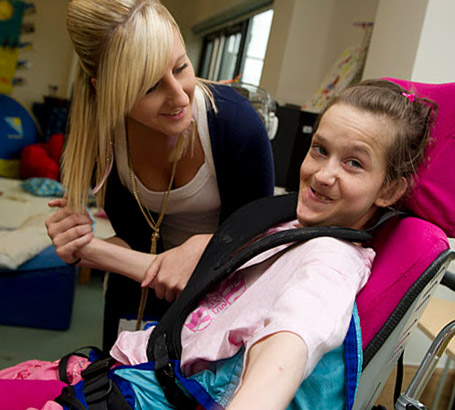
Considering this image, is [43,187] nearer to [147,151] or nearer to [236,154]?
[147,151]

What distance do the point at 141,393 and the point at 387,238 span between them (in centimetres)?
49

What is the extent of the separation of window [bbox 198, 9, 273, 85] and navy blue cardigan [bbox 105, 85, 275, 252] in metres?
3.62

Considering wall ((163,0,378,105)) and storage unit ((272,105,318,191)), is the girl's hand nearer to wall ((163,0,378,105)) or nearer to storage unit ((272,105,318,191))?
storage unit ((272,105,318,191))

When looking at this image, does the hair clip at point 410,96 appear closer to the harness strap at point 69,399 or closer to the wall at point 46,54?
the harness strap at point 69,399

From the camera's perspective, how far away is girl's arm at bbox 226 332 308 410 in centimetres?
52

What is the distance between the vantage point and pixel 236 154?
1.17 meters

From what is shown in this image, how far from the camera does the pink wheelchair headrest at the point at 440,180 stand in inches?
35.9

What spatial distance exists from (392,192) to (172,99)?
0.46 m

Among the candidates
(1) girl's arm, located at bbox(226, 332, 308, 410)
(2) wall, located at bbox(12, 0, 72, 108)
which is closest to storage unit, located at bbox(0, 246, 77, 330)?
(1) girl's arm, located at bbox(226, 332, 308, 410)

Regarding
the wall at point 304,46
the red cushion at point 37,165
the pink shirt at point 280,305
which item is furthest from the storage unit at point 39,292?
the wall at point 304,46

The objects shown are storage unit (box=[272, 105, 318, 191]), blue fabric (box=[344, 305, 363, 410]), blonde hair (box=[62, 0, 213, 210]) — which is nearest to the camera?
blue fabric (box=[344, 305, 363, 410])

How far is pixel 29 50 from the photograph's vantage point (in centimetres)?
556

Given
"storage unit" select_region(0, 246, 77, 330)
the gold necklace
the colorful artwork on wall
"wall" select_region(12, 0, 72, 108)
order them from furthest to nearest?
1. "wall" select_region(12, 0, 72, 108)
2. the colorful artwork on wall
3. "storage unit" select_region(0, 246, 77, 330)
4. the gold necklace

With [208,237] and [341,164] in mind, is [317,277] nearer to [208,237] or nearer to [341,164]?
[341,164]
